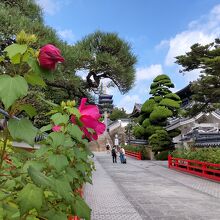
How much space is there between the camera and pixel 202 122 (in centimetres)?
3219

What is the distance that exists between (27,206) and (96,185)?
12.5m

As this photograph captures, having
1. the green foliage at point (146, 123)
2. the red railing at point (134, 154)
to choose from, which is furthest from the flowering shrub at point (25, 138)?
the red railing at point (134, 154)

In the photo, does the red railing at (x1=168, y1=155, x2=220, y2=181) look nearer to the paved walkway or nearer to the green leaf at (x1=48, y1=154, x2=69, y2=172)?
the paved walkway

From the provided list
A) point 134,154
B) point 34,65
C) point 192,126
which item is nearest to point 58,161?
point 34,65

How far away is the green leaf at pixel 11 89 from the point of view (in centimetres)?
96

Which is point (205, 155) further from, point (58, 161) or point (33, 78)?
point (33, 78)

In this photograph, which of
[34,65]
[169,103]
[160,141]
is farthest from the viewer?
[169,103]

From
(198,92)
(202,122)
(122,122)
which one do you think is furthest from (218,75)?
(122,122)

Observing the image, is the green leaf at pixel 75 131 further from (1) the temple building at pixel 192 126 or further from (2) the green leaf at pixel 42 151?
(1) the temple building at pixel 192 126

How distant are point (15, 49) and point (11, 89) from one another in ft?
0.52

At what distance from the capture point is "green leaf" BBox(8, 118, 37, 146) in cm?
102

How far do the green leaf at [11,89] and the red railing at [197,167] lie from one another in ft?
45.7

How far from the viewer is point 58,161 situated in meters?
1.46

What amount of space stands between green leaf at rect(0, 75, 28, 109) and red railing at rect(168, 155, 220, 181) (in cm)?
1393
